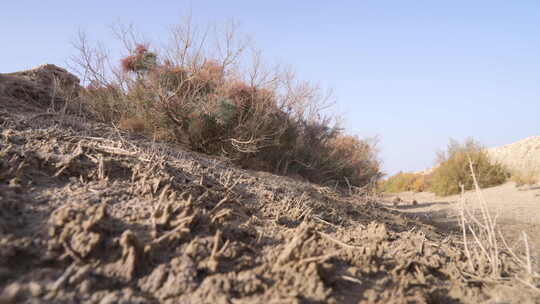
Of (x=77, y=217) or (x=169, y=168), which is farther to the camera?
(x=169, y=168)

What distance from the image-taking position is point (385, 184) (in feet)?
76.4

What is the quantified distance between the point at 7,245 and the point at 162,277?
66 cm

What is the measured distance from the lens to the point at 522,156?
1633 cm

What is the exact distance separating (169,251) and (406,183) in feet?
72.2

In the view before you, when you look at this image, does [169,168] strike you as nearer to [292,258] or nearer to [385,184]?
[292,258]

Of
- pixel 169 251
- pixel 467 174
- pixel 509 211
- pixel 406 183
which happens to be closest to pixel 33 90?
pixel 169 251

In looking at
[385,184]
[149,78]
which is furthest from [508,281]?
[385,184]

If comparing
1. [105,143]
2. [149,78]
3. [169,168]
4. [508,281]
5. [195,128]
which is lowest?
[508,281]

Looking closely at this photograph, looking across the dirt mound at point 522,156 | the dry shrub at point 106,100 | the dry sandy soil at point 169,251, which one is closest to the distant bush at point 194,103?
the dry shrub at point 106,100

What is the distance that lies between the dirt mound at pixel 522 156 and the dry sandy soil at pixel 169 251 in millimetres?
15456

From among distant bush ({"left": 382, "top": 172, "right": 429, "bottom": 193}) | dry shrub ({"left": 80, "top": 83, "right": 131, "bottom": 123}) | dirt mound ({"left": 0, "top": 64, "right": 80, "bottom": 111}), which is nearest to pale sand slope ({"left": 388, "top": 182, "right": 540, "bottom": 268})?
distant bush ({"left": 382, "top": 172, "right": 429, "bottom": 193})

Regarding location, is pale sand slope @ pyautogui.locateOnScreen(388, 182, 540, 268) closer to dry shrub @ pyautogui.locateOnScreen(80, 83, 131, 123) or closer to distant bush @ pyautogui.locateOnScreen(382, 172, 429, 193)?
distant bush @ pyautogui.locateOnScreen(382, 172, 429, 193)

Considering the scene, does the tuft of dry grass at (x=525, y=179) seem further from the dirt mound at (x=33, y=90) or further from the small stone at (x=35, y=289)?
the dirt mound at (x=33, y=90)

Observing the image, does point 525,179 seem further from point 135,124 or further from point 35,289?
point 35,289
